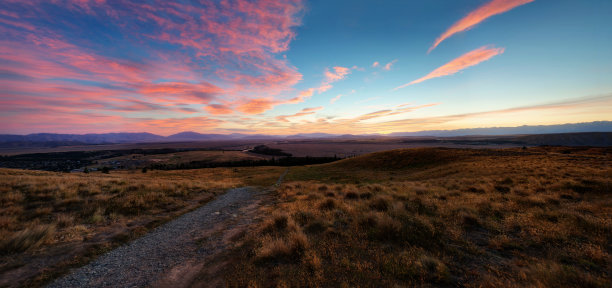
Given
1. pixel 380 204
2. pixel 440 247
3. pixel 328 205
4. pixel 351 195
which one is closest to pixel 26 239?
pixel 328 205

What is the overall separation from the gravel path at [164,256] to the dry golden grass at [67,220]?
0.72 meters

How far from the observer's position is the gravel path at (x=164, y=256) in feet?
16.6

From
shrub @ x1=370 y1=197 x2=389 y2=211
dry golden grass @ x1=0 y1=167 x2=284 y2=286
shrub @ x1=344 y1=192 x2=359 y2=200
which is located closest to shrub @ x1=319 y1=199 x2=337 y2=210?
shrub @ x1=370 y1=197 x2=389 y2=211

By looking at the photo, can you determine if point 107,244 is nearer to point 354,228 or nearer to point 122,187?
point 354,228

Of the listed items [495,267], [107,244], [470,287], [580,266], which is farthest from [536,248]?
[107,244]

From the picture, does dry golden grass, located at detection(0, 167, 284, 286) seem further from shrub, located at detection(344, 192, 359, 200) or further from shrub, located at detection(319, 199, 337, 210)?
shrub, located at detection(344, 192, 359, 200)

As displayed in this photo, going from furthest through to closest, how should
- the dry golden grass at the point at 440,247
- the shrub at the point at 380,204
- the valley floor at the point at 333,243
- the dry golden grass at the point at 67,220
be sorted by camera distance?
the shrub at the point at 380,204 → the dry golden grass at the point at 67,220 → the valley floor at the point at 333,243 → the dry golden grass at the point at 440,247

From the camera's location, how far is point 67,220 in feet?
27.3

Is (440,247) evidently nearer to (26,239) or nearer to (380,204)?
(380,204)

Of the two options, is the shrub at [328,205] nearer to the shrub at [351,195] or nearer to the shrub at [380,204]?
the shrub at [380,204]

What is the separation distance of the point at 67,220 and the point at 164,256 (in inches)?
232

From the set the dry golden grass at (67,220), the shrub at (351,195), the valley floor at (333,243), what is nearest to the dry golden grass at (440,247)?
the valley floor at (333,243)

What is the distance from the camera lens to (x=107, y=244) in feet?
22.8

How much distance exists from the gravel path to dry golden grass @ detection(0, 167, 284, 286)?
72cm
